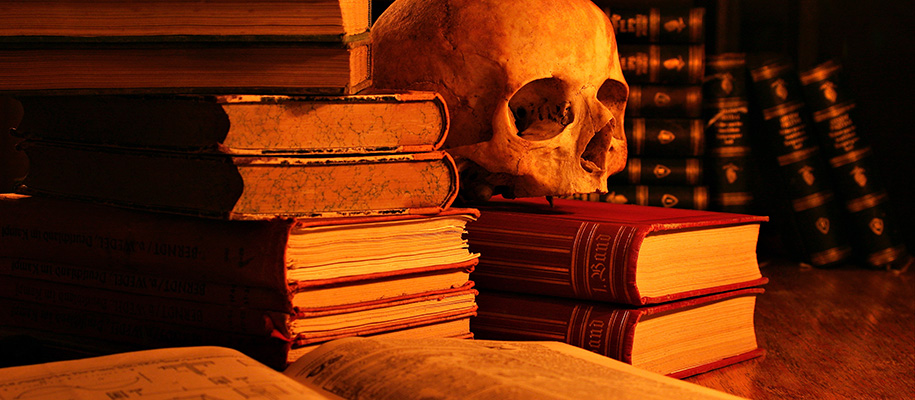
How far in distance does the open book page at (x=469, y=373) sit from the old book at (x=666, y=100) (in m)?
1.62

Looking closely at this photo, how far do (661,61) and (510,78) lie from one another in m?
1.30

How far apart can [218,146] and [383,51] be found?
1.36ft

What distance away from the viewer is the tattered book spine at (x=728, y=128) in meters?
2.41

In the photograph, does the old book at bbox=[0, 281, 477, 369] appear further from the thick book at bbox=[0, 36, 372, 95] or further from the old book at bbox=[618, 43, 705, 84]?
the old book at bbox=[618, 43, 705, 84]

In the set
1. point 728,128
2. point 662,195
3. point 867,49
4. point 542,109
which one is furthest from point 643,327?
point 867,49

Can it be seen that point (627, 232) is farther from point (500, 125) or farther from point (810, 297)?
point (810, 297)

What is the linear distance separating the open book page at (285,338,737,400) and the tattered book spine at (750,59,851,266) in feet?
→ 5.63

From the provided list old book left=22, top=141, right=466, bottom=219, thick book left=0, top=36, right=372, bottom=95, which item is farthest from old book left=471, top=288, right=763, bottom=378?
thick book left=0, top=36, right=372, bottom=95

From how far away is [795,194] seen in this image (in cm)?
239

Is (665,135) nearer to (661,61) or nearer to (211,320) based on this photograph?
(661,61)

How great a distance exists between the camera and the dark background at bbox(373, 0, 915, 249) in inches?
104

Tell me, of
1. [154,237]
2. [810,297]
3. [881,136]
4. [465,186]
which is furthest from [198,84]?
[881,136]

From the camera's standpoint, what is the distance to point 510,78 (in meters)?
1.18

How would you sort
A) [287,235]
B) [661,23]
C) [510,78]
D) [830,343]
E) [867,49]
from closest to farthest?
1. [287,235]
2. [510,78]
3. [830,343]
4. [661,23]
5. [867,49]
